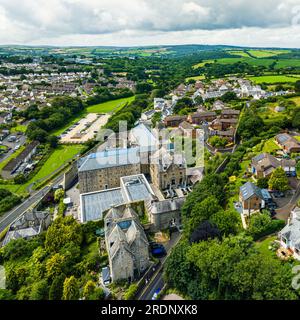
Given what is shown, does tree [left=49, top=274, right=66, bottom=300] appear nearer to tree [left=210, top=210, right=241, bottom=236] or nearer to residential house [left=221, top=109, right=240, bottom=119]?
tree [left=210, top=210, right=241, bottom=236]

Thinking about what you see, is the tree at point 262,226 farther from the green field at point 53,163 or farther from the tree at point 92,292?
the green field at point 53,163

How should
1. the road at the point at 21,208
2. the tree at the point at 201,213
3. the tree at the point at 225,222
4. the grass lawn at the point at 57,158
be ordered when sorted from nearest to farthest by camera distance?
the tree at the point at 225,222
the tree at the point at 201,213
the road at the point at 21,208
the grass lawn at the point at 57,158

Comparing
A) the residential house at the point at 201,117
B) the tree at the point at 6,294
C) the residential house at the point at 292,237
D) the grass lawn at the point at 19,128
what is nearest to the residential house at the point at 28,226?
the tree at the point at 6,294

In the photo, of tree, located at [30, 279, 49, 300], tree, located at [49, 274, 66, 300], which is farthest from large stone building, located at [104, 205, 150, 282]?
tree, located at [30, 279, 49, 300]

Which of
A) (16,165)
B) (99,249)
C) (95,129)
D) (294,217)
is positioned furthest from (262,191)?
(95,129)

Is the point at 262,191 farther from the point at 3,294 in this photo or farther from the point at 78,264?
the point at 3,294

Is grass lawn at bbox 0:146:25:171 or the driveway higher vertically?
the driveway
